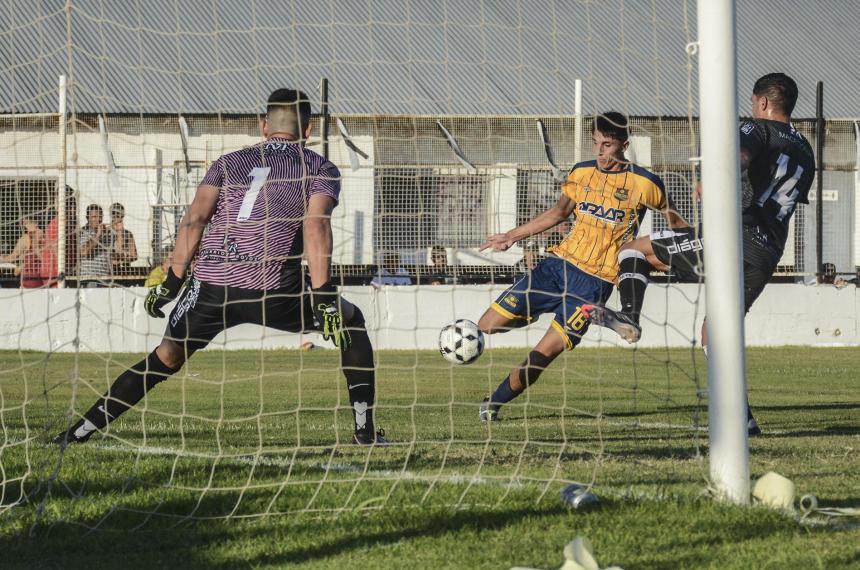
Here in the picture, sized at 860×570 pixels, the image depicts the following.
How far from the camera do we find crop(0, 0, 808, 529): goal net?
502cm

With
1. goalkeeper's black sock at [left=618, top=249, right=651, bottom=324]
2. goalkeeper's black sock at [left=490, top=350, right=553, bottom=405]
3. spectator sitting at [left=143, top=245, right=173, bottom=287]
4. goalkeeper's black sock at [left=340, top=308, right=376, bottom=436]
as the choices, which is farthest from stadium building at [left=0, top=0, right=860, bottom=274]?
goalkeeper's black sock at [left=340, top=308, right=376, bottom=436]

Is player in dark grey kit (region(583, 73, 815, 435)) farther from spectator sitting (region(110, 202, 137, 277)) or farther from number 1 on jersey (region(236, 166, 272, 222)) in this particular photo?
spectator sitting (region(110, 202, 137, 277))

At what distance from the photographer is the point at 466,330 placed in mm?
7949

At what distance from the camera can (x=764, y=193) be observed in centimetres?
728

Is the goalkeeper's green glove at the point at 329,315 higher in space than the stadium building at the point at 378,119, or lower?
lower

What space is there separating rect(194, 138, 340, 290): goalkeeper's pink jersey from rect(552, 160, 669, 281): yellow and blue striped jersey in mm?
2309

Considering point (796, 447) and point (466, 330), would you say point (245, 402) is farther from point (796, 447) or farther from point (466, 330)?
point (796, 447)

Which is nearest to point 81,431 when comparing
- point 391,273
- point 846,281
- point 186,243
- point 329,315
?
point 186,243

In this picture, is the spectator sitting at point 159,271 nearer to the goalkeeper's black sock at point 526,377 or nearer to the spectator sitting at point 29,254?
the spectator sitting at point 29,254

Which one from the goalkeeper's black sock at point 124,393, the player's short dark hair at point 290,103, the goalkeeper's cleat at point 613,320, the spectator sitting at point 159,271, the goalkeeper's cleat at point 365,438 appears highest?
the player's short dark hair at point 290,103

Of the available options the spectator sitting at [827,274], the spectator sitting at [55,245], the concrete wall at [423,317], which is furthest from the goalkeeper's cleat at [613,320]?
the spectator sitting at [827,274]

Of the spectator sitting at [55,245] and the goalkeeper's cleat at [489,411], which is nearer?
the goalkeeper's cleat at [489,411]

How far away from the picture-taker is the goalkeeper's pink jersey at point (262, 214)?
5.77m

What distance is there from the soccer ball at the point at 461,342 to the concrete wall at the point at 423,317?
581 centimetres
